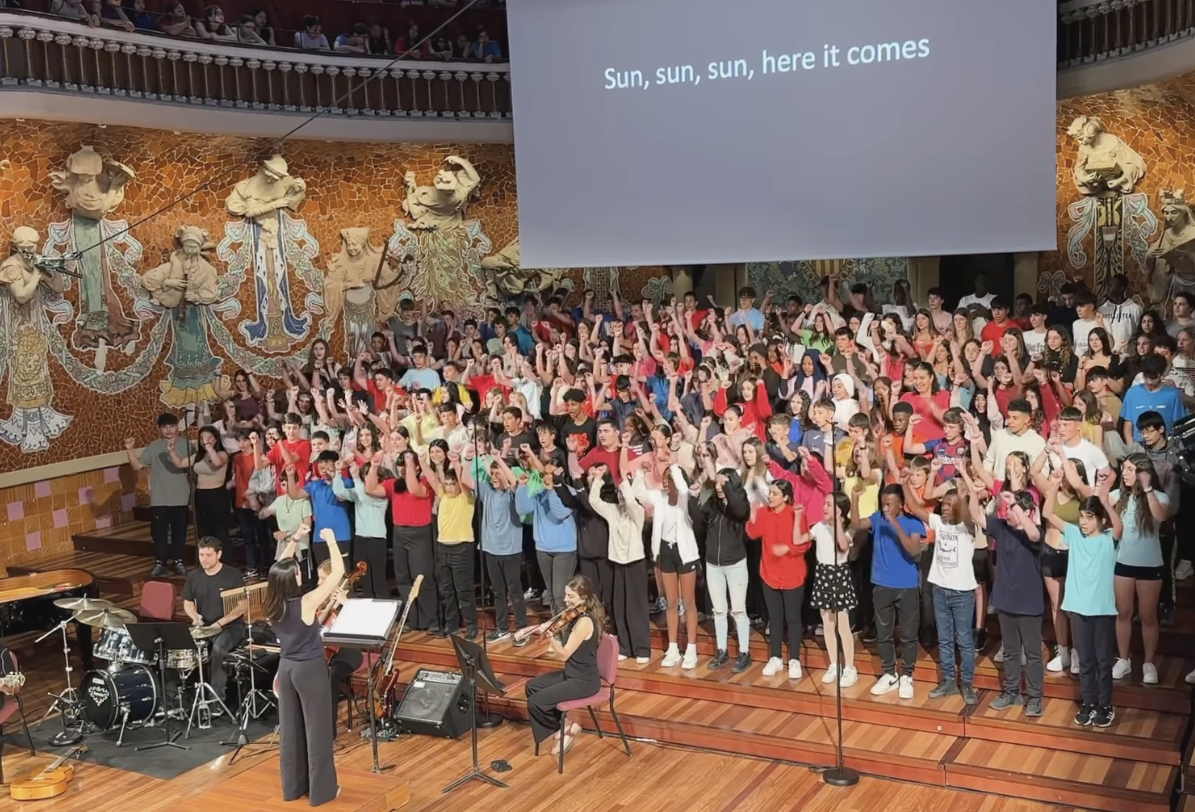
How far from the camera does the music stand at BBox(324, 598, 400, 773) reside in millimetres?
7391

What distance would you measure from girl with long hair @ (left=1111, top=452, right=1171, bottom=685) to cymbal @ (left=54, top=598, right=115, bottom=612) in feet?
21.5

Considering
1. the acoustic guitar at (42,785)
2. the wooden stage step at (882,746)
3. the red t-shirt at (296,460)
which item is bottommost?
the acoustic guitar at (42,785)

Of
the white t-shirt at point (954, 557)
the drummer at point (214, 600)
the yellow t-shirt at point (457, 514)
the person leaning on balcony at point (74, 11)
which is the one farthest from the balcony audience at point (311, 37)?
the white t-shirt at point (954, 557)

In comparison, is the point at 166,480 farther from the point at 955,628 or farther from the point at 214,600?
the point at 955,628

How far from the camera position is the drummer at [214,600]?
8555 millimetres

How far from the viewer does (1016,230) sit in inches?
294

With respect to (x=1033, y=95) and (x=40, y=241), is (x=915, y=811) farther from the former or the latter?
(x=40, y=241)

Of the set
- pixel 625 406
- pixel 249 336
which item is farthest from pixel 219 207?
pixel 625 406

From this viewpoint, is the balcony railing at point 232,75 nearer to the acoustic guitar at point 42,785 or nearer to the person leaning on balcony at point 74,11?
the person leaning on balcony at point 74,11

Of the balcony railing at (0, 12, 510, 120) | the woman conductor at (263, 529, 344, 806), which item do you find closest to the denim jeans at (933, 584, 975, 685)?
the woman conductor at (263, 529, 344, 806)

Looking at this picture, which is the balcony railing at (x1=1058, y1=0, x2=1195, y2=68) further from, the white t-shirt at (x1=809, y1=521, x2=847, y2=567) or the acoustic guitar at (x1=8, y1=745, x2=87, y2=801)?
the acoustic guitar at (x1=8, y1=745, x2=87, y2=801)

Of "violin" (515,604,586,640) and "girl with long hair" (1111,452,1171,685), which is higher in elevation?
"girl with long hair" (1111,452,1171,685)

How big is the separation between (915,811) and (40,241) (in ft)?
31.2

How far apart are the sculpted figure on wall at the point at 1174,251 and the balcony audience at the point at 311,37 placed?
878 centimetres
